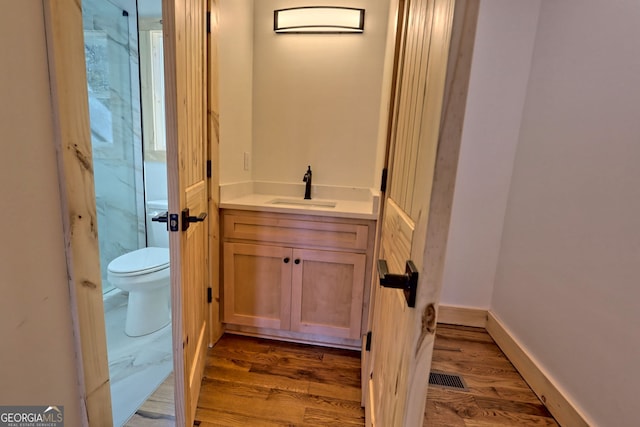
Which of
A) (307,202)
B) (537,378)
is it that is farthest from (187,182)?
(537,378)

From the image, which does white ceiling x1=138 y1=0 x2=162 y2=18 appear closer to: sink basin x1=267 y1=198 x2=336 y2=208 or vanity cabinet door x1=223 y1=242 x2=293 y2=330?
sink basin x1=267 y1=198 x2=336 y2=208

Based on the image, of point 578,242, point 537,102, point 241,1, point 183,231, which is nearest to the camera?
point 183,231

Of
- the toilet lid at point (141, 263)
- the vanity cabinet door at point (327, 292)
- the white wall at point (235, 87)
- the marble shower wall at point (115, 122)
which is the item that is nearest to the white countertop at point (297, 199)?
the white wall at point (235, 87)

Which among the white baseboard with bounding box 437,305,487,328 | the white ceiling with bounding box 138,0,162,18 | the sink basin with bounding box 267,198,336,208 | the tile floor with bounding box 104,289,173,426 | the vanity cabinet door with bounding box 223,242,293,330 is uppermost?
the white ceiling with bounding box 138,0,162,18

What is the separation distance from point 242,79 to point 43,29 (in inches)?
63.2

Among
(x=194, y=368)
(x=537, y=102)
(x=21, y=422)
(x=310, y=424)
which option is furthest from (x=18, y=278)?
(x=537, y=102)

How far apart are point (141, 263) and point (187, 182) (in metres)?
1.06

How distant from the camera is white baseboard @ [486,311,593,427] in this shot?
50.9 inches

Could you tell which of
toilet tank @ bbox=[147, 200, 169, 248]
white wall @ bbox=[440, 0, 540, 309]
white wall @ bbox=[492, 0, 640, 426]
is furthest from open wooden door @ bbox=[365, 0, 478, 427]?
toilet tank @ bbox=[147, 200, 169, 248]

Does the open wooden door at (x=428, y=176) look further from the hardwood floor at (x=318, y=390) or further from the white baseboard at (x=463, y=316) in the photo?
the white baseboard at (x=463, y=316)

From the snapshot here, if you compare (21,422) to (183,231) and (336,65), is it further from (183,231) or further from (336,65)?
(336,65)

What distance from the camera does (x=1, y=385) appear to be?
21.9 inches

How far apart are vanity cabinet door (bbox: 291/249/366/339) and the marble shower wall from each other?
5.28 feet
